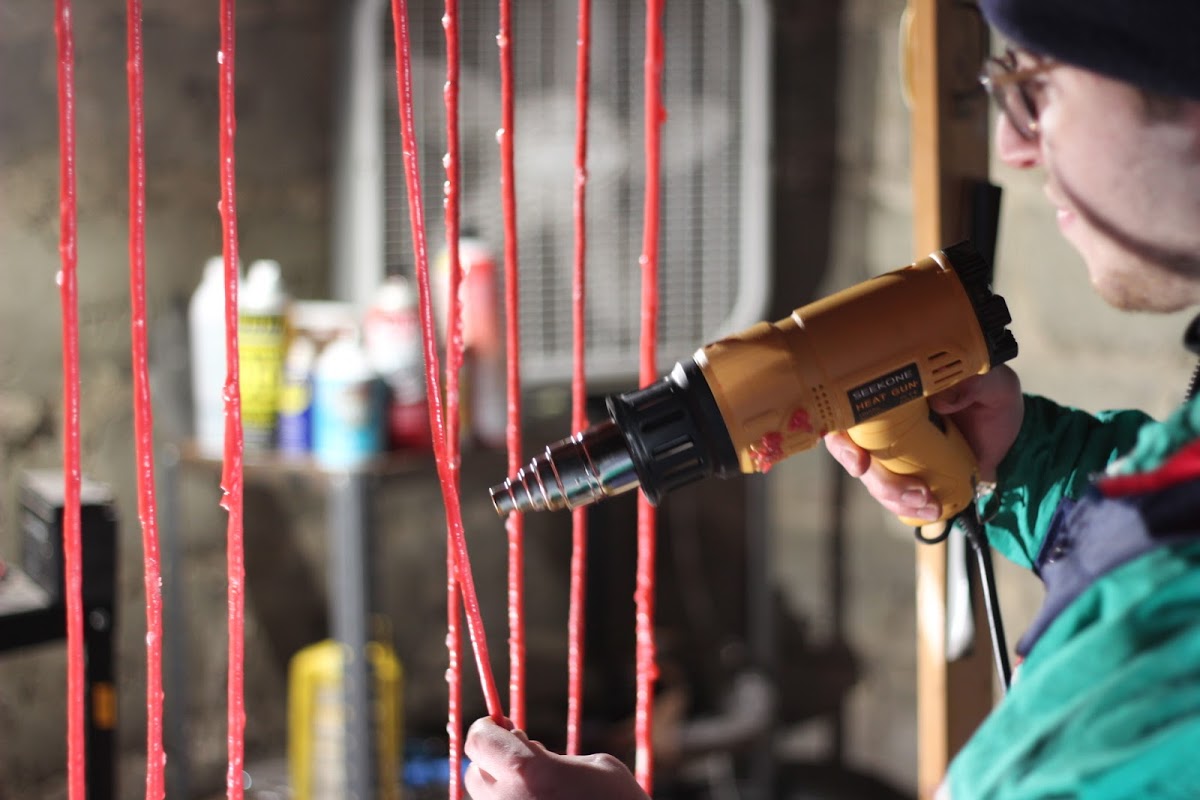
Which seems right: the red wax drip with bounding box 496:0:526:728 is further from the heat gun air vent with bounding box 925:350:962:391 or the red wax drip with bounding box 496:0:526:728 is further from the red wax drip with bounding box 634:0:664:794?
the heat gun air vent with bounding box 925:350:962:391

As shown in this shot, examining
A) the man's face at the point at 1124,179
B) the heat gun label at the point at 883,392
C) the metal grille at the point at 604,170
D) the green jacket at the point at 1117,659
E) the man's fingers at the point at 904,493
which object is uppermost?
the metal grille at the point at 604,170

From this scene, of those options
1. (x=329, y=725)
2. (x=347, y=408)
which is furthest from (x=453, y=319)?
(x=329, y=725)

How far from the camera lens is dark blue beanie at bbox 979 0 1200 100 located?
0.55 meters

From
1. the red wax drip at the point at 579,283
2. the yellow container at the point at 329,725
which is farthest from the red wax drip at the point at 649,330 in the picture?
the yellow container at the point at 329,725

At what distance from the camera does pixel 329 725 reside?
5.72ft

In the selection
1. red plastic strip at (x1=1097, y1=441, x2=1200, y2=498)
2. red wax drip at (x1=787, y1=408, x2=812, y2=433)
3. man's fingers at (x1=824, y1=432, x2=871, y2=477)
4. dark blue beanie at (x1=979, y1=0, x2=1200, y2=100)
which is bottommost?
red plastic strip at (x1=1097, y1=441, x2=1200, y2=498)

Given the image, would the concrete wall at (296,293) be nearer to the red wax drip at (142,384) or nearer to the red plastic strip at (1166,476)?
the red plastic strip at (1166,476)

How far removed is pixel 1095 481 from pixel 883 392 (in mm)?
159

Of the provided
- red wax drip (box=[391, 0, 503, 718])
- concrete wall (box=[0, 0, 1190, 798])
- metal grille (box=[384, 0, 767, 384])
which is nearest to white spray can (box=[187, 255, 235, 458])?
concrete wall (box=[0, 0, 1190, 798])

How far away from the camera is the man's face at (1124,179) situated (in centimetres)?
60

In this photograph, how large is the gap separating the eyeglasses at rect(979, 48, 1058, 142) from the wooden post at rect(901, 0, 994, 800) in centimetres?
22

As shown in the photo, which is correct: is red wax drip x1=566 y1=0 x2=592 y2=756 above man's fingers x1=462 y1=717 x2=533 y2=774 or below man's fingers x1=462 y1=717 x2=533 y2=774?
above

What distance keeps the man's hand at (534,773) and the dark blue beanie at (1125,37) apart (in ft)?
1.39

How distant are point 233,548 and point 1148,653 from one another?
44 cm
